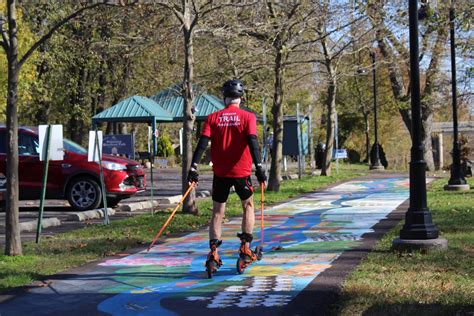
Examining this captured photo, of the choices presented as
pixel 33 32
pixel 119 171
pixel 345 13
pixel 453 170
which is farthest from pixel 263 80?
pixel 33 32

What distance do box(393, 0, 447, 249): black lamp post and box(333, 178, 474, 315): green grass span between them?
182mm

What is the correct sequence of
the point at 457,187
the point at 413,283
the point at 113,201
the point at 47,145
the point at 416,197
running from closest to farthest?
the point at 413,283 → the point at 416,197 → the point at 47,145 → the point at 113,201 → the point at 457,187

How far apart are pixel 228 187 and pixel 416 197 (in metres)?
2.74

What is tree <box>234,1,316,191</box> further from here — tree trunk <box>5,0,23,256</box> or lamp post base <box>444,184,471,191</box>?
tree trunk <box>5,0,23,256</box>

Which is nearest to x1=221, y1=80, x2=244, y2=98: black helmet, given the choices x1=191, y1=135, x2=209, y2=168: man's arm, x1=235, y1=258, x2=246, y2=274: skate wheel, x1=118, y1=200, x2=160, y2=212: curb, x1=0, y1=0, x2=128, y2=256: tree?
x1=191, y1=135, x2=209, y2=168: man's arm

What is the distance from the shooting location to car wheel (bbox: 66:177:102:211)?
1639 centimetres

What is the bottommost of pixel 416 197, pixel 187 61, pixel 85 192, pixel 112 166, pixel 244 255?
pixel 244 255

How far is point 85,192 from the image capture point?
54.0ft

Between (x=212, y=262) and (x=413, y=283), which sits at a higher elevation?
(x=212, y=262)

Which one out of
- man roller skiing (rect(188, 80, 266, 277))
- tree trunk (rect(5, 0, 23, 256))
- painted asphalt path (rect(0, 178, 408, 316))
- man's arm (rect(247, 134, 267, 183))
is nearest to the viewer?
painted asphalt path (rect(0, 178, 408, 316))

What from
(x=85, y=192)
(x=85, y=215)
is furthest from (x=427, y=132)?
(x=85, y=215)

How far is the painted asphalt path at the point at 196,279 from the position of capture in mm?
6668

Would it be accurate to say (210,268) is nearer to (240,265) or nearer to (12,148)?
(240,265)

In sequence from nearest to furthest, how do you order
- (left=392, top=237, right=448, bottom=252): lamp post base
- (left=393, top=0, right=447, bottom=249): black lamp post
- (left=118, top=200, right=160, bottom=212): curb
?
1. (left=392, top=237, right=448, bottom=252): lamp post base
2. (left=393, top=0, right=447, bottom=249): black lamp post
3. (left=118, top=200, right=160, bottom=212): curb
